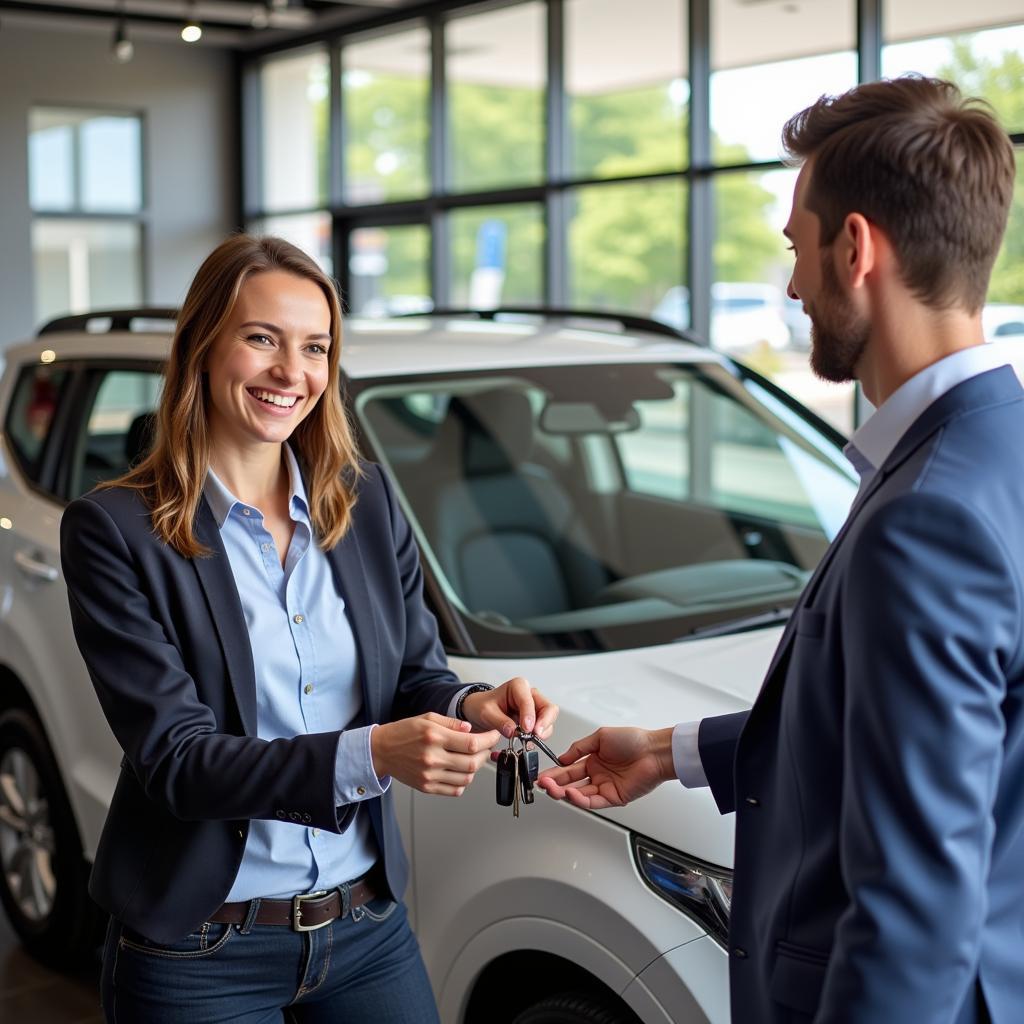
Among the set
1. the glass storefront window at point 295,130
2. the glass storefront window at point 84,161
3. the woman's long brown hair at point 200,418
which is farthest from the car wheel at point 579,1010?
the glass storefront window at point 84,161

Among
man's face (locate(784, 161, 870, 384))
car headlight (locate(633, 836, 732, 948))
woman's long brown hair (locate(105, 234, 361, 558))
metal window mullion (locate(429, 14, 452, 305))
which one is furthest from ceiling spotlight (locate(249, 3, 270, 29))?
man's face (locate(784, 161, 870, 384))

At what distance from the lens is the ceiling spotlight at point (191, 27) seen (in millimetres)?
8078

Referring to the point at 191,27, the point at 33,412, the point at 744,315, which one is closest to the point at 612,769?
the point at 33,412

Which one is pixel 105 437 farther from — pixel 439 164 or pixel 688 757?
pixel 439 164

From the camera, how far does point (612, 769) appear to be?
1.77m

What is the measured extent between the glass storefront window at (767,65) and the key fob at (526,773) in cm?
574

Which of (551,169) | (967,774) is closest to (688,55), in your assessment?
(551,169)

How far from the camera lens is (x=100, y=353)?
3.42 meters

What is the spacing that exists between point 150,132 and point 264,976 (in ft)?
33.2

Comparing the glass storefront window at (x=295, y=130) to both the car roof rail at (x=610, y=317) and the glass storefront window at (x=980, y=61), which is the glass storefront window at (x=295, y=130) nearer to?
the glass storefront window at (x=980, y=61)

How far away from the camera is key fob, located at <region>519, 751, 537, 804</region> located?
5.58 ft

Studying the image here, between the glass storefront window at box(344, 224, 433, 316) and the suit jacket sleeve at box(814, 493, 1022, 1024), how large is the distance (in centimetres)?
860

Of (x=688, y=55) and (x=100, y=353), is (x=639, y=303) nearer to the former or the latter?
(x=688, y=55)

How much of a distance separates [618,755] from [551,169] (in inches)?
280
